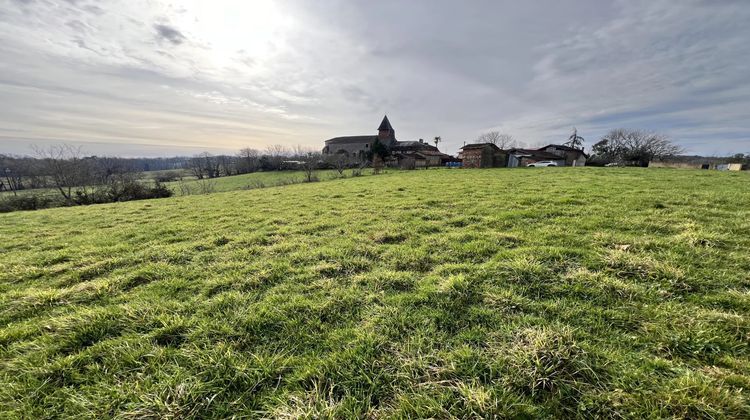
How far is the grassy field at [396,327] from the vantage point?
188cm

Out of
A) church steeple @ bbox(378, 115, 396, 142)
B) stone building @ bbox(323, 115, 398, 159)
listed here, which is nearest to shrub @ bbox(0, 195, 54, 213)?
stone building @ bbox(323, 115, 398, 159)

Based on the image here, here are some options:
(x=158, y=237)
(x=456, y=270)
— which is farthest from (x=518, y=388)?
(x=158, y=237)

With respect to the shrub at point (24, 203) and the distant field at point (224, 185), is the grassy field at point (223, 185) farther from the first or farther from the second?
the shrub at point (24, 203)

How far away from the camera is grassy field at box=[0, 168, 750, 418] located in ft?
6.16

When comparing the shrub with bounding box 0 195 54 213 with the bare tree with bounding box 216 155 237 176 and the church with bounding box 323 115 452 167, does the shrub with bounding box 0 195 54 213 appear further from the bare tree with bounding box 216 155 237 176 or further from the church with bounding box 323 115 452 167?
the church with bounding box 323 115 452 167

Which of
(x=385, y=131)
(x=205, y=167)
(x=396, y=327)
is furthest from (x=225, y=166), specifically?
(x=396, y=327)

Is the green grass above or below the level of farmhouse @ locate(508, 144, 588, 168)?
below

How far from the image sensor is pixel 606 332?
2412mm

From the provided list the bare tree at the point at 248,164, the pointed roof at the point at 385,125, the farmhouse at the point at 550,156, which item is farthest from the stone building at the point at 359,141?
the farmhouse at the point at 550,156

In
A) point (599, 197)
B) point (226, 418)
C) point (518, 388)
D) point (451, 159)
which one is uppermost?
point (451, 159)

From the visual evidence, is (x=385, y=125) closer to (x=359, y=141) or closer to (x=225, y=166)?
(x=359, y=141)

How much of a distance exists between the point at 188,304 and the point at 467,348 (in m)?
3.30

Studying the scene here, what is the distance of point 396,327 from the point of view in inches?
105

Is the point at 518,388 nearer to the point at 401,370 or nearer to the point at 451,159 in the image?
the point at 401,370
